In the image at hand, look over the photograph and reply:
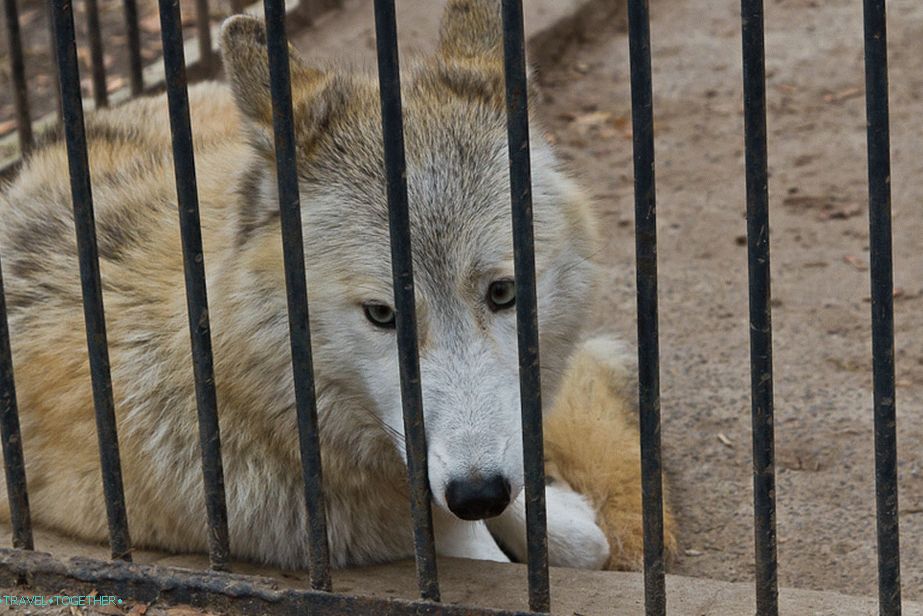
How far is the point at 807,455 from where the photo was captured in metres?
4.38

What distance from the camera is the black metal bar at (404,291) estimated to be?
256 cm

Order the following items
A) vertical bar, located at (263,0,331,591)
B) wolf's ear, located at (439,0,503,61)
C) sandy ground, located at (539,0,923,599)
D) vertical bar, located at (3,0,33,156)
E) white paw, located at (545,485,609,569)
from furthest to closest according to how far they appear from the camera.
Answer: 1. vertical bar, located at (3,0,33,156)
2. sandy ground, located at (539,0,923,599)
3. white paw, located at (545,485,609,569)
4. wolf's ear, located at (439,0,503,61)
5. vertical bar, located at (263,0,331,591)

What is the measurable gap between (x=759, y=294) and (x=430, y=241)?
34.0 inches

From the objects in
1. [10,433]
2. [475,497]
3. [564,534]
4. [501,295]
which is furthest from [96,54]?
[475,497]

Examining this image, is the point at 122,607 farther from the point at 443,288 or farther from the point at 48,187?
the point at 48,187

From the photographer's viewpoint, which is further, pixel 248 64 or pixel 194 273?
pixel 248 64

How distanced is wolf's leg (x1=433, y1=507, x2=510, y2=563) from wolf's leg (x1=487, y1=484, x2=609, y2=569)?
0.12 meters

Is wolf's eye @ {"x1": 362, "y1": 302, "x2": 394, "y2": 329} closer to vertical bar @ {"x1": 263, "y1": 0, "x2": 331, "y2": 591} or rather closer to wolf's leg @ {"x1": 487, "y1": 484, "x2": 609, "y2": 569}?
vertical bar @ {"x1": 263, "y1": 0, "x2": 331, "y2": 591}

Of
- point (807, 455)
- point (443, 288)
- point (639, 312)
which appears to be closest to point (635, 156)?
point (639, 312)

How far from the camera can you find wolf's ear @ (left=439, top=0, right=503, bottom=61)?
3562 mm

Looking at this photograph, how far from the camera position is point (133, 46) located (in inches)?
259

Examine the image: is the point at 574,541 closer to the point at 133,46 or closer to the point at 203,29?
the point at 133,46

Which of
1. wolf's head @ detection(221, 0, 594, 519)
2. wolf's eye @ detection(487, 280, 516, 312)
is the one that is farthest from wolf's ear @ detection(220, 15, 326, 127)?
wolf's eye @ detection(487, 280, 516, 312)

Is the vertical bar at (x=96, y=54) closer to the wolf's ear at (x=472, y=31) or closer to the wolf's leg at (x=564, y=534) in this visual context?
the wolf's ear at (x=472, y=31)
